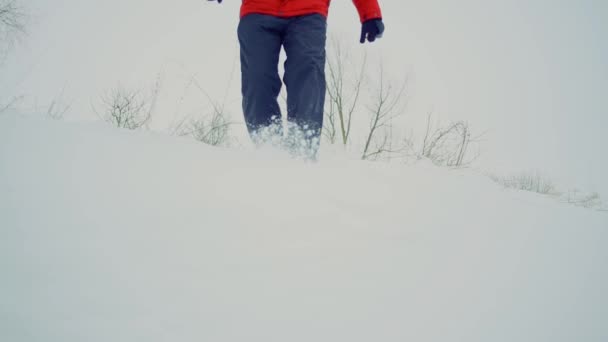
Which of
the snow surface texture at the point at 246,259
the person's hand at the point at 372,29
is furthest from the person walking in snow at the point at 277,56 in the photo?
the snow surface texture at the point at 246,259

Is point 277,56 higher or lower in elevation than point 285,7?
lower

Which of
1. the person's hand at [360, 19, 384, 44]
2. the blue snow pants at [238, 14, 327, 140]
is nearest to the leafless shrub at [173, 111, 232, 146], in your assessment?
the blue snow pants at [238, 14, 327, 140]

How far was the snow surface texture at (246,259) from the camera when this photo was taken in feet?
0.77

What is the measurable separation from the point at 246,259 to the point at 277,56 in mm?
1074

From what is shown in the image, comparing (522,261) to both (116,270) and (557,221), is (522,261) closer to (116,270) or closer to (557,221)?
(557,221)

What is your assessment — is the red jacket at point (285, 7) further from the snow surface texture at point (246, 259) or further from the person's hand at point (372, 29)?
the snow surface texture at point (246, 259)

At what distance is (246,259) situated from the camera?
0.32m

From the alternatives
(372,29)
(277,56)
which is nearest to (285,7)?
(277,56)

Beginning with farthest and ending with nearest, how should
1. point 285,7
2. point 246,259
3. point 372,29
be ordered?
point 372,29 < point 285,7 < point 246,259

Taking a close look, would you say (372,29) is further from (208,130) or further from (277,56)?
(208,130)

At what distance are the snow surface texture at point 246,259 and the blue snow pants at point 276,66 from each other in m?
0.61

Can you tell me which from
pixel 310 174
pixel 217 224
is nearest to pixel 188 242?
pixel 217 224

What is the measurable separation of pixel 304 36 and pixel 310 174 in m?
0.76

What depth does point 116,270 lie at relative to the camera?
26cm
